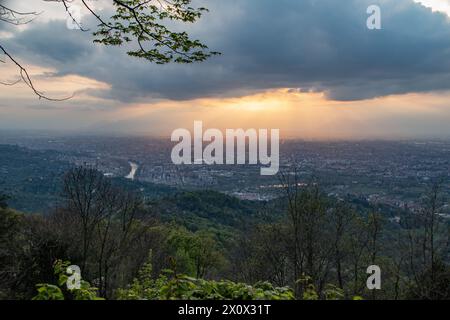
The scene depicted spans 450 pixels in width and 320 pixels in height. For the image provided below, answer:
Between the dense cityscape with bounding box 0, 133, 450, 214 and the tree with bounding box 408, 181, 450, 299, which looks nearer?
the tree with bounding box 408, 181, 450, 299

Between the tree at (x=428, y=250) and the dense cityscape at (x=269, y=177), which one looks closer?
the tree at (x=428, y=250)

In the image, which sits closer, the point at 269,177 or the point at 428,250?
the point at 428,250

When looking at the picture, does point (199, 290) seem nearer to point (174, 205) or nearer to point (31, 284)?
point (31, 284)

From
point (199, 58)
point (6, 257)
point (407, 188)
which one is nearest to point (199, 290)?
point (199, 58)

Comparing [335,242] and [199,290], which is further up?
[199,290]

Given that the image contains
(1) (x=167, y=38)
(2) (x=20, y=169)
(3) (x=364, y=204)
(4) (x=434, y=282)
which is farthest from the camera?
(2) (x=20, y=169)

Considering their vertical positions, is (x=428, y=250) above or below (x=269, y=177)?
above

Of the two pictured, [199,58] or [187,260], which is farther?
[187,260]
